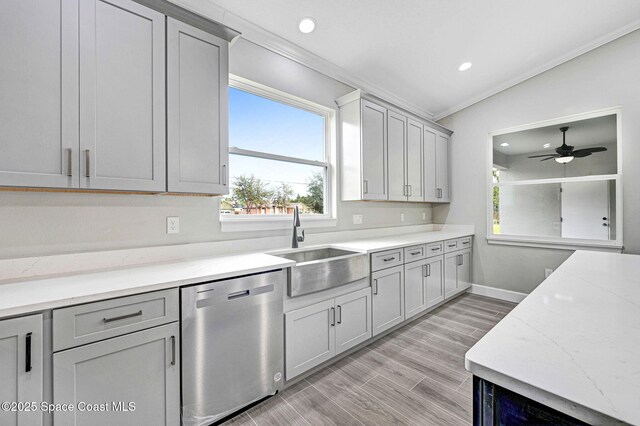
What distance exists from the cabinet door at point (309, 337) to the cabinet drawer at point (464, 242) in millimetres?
2469

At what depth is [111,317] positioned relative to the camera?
123 centimetres

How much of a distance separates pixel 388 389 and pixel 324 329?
0.60m

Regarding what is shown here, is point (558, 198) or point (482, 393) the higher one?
point (558, 198)

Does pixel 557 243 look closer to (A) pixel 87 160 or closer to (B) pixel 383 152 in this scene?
(B) pixel 383 152

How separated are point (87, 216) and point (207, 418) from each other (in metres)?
1.38

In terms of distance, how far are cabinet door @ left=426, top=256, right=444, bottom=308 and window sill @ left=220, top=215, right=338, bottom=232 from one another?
1.35m

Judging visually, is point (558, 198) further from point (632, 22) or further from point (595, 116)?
point (632, 22)

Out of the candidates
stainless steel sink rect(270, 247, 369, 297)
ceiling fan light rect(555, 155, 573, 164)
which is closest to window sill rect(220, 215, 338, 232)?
stainless steel sink rect(270, 247, 369, 297)

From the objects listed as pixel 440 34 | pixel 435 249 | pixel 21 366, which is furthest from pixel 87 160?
pixel 435 249

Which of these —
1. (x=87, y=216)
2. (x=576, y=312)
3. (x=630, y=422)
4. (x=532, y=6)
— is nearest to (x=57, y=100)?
(x=87, y=216)

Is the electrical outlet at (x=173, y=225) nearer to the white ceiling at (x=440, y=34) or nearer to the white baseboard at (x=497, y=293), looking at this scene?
the white ceiling at (x=440, y=34)

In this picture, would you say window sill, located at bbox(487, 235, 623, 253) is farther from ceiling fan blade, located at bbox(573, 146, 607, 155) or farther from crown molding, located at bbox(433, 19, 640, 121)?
crown molding, located at bbox(433, 19, 640, 121)

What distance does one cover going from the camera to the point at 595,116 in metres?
3.19

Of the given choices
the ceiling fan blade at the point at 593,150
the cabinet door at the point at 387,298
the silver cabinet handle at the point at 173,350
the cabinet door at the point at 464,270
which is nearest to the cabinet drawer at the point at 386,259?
the cabinet door at the point at 387,298
